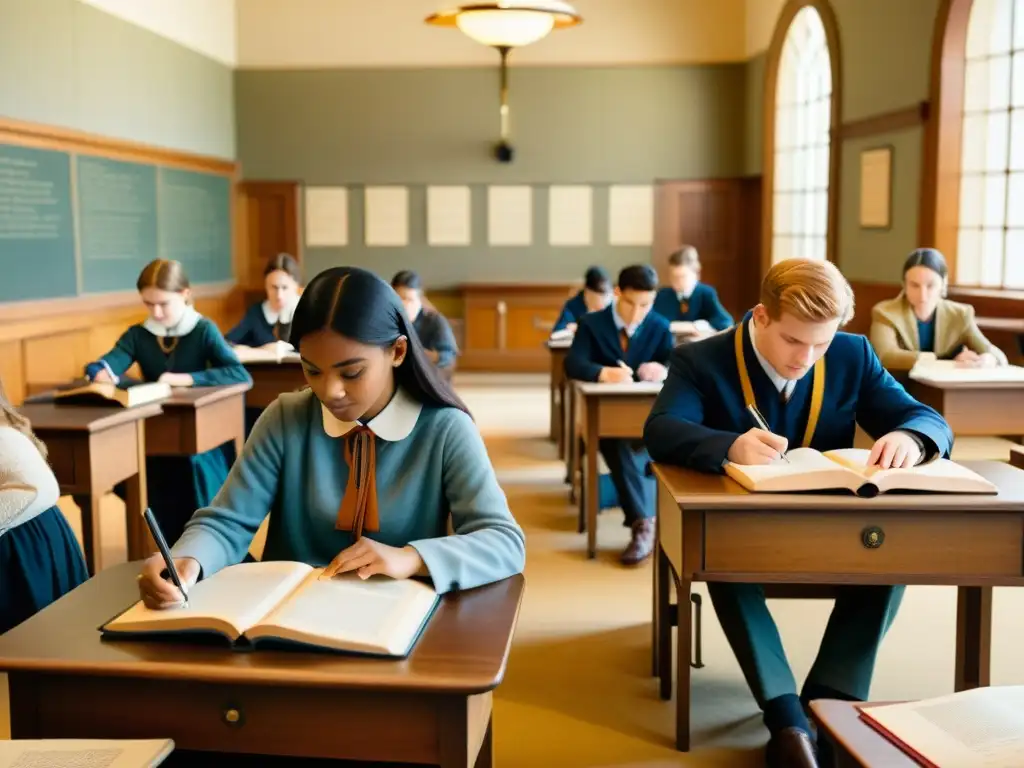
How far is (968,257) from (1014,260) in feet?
1.31

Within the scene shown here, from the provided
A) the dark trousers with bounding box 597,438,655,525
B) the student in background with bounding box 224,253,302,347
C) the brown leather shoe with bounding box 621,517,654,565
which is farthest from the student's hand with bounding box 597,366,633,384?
the student in background with bounding box 224,253,302,347

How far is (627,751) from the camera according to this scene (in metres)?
2.99

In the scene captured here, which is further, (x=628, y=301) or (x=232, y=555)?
(x=628, y=301)

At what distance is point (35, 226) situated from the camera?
7.86 metres

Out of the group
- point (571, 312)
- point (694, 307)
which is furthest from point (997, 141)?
point (571, 312)

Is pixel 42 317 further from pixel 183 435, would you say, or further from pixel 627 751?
pixel 627 751

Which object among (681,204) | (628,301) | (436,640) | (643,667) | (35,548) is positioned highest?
(681,204)

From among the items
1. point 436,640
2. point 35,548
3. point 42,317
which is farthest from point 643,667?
point 42,317

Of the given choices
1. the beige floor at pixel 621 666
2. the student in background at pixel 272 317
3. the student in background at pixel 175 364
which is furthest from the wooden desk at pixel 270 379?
the beige floor at pixel 621 666

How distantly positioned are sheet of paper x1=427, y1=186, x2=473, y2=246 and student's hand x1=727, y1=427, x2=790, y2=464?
10.1 metres

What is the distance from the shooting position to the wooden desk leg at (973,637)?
285 cm

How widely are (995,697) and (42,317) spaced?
765cm

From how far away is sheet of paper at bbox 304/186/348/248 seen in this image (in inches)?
501

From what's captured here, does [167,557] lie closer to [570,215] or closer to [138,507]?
[138,507]
